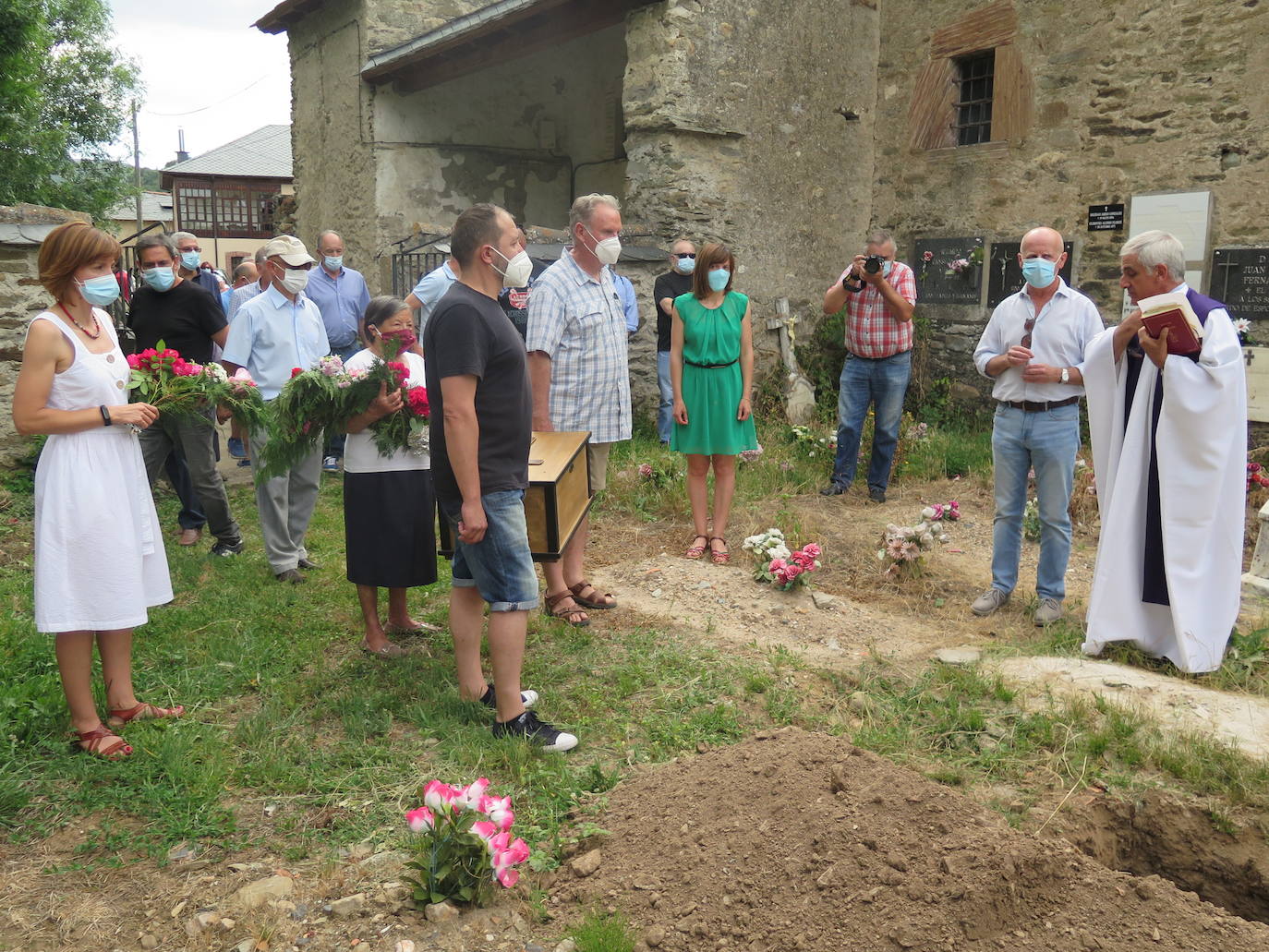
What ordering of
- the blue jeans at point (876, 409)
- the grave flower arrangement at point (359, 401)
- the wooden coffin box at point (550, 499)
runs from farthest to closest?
the blue jeans at point (876, 409) < the grave flower arrangement at point (359, 401) < the wooden coffin box at point (550, 499)

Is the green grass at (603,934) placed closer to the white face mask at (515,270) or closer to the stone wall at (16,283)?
the white face mask at (515,270)

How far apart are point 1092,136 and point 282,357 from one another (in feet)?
24.0

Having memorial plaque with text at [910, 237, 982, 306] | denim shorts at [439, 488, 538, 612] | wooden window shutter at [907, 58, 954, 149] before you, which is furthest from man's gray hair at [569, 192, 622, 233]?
wooden window shutter at [907, 58, 954, 149]

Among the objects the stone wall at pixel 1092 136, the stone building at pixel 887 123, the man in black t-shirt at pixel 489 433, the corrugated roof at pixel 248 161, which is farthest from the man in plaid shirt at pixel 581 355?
the corrugated roof at pixel 248 161

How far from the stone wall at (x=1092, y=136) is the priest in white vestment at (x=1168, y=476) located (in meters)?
4.66

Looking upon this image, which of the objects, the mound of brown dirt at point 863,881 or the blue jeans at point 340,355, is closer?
the mound of brown dirt at point 863,881

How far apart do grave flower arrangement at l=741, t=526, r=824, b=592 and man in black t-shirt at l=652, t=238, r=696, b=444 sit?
2944mm

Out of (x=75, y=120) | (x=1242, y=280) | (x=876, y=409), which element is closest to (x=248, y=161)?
(x=75, y=120)

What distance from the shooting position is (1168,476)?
14.8ft

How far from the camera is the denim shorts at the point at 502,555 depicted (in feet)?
11.7

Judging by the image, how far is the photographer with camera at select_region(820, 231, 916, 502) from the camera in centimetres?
738

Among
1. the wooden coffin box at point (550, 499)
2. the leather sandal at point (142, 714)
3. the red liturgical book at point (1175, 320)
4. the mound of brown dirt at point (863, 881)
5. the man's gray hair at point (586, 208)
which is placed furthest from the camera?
the man's gray hair at point (586, 208)

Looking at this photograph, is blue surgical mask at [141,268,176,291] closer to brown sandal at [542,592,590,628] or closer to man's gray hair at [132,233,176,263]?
man's gray hair at [132,233,176,263]

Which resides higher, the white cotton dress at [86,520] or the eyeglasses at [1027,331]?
the eyeglasses at [1027,331]
